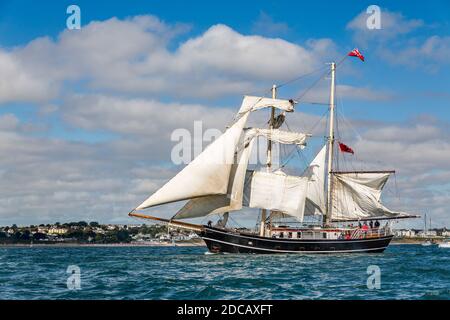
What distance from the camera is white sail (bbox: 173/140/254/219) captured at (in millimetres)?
64250

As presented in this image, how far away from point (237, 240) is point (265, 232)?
17.3 ft

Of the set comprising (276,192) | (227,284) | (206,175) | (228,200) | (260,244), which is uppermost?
(206,175)

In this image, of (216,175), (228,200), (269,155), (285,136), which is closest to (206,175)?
(216,175)

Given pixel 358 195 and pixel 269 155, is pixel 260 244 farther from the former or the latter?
pixel 358 195

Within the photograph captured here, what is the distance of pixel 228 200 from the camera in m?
66.4

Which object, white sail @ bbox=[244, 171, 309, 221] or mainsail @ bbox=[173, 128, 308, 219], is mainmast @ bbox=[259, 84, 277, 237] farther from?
white sail @ bbox=[244, 171, 309, 221]

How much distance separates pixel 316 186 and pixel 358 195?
16.3ft

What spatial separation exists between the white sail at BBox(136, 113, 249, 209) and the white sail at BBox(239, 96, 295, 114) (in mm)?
3354

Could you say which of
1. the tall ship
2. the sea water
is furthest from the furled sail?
the sea water

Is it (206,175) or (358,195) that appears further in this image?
(358,195)

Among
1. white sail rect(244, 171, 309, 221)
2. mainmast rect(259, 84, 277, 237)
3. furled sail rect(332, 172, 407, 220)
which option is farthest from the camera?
furled sail rect(332, 172, 407, 220)

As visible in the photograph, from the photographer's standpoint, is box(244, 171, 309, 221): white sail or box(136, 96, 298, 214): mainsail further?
box(244, 171, 309, 221): white sail

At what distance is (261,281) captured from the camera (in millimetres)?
36500
